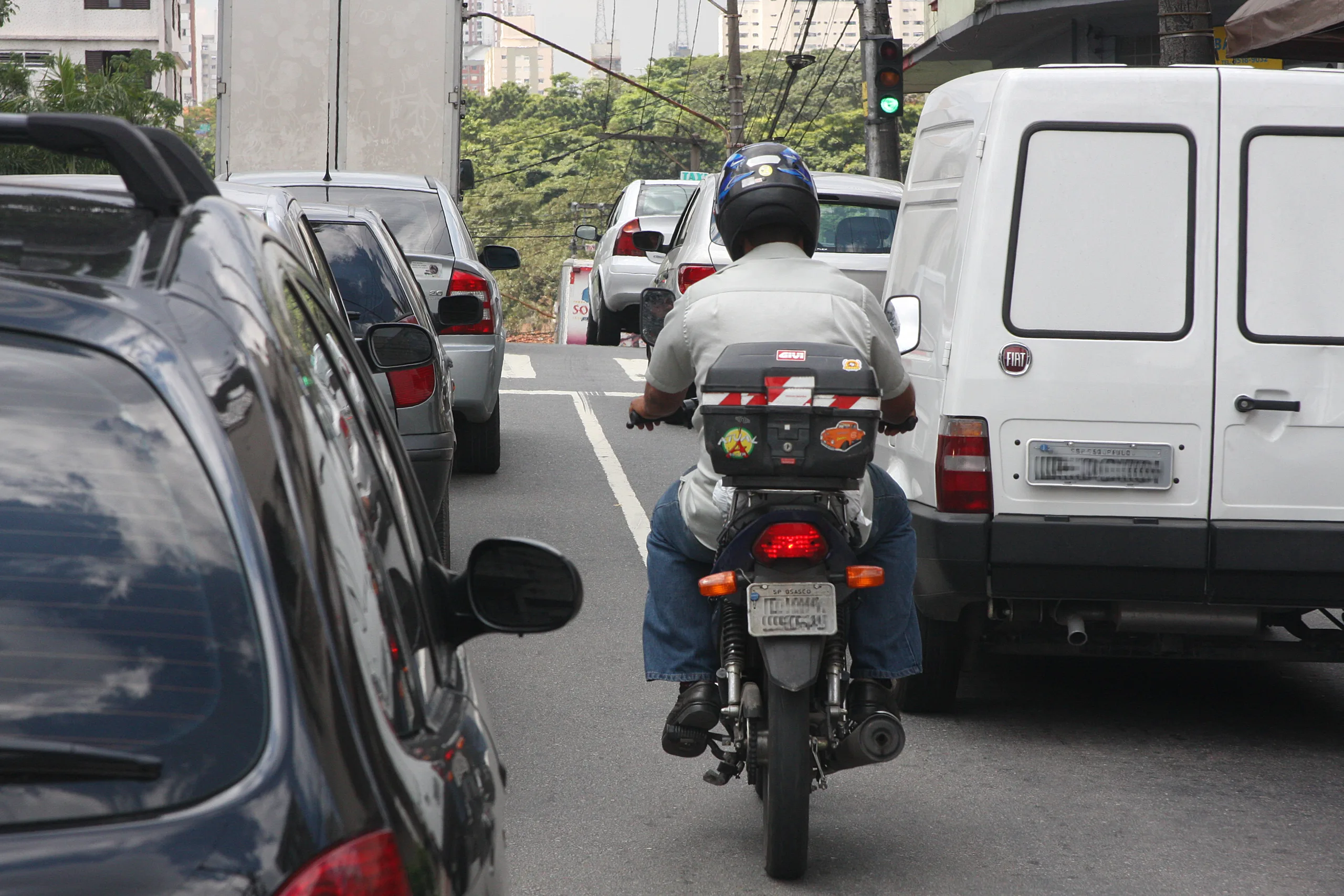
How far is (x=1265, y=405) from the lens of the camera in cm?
530

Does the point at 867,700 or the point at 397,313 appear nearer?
the point at 867,700

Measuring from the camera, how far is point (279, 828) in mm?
1555

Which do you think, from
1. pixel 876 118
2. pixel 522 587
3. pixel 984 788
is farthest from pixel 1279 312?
pixel 876 118

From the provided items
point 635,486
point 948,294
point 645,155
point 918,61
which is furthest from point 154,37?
point 948,294

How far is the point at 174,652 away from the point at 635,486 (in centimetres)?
892

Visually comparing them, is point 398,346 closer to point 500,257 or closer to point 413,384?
point 413,384

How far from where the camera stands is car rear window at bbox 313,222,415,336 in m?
7.55

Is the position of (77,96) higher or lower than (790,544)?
higher

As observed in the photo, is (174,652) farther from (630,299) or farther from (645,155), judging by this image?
(645,155)

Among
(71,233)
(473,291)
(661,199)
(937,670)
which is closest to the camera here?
(71,233)

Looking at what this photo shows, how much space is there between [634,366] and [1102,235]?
12035 millimetres

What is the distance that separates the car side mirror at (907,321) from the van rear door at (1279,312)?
0.96m

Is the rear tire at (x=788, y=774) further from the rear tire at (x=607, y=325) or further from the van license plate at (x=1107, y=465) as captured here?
the rear tire at (x=607, y=325)

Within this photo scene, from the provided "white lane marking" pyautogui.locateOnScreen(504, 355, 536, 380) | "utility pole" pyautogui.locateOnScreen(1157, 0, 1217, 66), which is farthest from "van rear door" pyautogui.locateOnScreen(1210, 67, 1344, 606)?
"white lane marking" pyautogui.locateOnScreen(504, 355, 536, 380)
